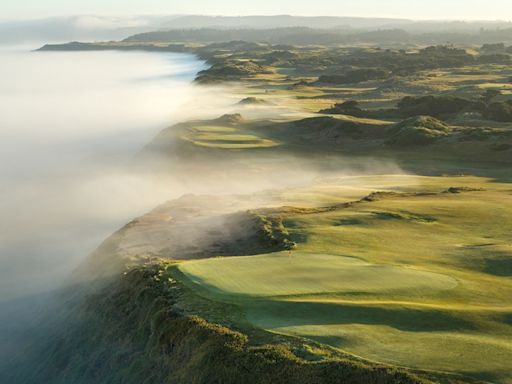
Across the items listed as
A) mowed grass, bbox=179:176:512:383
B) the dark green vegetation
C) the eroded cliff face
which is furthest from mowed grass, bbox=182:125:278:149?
the eroded cliff face

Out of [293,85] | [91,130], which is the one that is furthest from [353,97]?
[91,130]

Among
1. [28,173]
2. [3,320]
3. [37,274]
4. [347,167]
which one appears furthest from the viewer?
[28,173]

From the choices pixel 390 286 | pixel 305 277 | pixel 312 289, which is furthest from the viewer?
pixel 305 277

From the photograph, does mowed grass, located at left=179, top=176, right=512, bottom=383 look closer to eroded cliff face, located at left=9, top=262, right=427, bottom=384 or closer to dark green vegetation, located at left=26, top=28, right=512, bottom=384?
dark green vegetation, located at left=26, top=28, right=512, bottom=384

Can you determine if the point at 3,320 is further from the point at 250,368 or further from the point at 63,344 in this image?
the point at 250,368

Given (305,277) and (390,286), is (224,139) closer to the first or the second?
(305,277)

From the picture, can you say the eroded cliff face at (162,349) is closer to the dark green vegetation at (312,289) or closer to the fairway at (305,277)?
the dark green vegetation at (312,289)

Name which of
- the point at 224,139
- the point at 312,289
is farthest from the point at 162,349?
the point at 224,139
